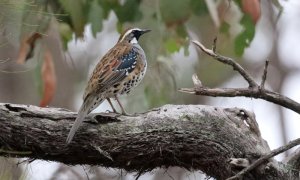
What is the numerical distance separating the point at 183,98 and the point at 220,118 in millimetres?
5149

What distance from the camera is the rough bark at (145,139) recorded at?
481cm

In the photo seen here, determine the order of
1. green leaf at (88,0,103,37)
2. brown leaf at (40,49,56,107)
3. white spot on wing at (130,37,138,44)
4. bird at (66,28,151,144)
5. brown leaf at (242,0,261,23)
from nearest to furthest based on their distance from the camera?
bird at (66,28,151,144)
brown leaf at (242,0,261,23)
brown leaf at (40,49,56,107)
white spot on wing at (130,37,138,44)
green leaf at (88,0,103,37)

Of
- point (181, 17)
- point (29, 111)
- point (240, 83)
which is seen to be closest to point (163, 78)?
point (181, 17)

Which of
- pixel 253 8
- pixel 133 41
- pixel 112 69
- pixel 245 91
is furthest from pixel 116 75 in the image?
pixel 245 91

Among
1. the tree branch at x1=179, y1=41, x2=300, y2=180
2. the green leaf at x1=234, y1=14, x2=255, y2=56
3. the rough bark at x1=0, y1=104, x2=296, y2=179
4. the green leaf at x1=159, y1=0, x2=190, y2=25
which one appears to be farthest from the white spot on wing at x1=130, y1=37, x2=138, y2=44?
the tree branch at x1=179, y1=41, x2=300, y2=180

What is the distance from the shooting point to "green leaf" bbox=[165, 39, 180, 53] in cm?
783

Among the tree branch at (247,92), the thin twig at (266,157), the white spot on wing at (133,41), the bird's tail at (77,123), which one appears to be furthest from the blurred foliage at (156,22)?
the thin twig at (266,157)

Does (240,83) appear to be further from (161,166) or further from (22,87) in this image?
(161,166)

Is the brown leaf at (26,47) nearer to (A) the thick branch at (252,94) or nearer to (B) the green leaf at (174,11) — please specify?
(B) the green leaf at (174,11)

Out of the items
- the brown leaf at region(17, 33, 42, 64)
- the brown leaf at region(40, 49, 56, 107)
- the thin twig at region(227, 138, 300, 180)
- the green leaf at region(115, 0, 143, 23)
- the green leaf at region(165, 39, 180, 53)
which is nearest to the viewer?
the thin twig at region(227, 138, 300, 180)

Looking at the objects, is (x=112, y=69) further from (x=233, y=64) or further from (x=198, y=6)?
(x=233, y=64)

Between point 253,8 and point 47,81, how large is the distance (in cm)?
154

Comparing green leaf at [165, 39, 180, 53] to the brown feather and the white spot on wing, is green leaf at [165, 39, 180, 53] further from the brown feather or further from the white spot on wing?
the brown feather

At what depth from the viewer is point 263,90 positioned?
15.6ft
